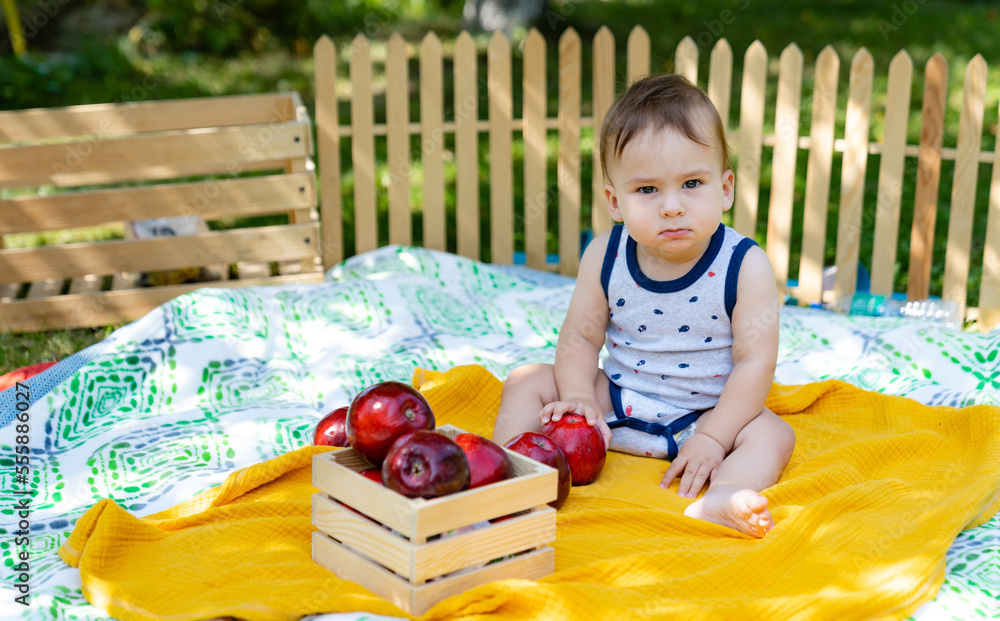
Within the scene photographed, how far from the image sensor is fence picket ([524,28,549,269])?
5160 mm

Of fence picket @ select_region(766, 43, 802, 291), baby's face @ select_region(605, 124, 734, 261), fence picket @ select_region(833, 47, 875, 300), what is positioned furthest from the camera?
fence picket @ select_region(766, 43, 802, 291)

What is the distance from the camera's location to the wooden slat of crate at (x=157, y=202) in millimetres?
4418

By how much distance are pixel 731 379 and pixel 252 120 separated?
3.22 metres

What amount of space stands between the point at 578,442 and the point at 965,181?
3008 millimetres

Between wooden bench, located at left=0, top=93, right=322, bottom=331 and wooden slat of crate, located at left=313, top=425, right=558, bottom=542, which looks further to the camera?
wooden bench, located at left=0, top=93, right=322, bottom=331

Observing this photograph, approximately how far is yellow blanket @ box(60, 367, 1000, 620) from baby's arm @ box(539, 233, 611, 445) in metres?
0.27

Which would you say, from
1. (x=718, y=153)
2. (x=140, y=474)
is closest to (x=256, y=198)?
(x=140, y=474)

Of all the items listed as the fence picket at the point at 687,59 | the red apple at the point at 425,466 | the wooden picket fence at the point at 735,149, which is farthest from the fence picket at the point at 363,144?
the red apple at the point at 425,466

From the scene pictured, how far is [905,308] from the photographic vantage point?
15.5 feet

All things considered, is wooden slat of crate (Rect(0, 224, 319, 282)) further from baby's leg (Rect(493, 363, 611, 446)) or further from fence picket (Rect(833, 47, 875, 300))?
fence picket (Rect(833, 47, 875, 300))

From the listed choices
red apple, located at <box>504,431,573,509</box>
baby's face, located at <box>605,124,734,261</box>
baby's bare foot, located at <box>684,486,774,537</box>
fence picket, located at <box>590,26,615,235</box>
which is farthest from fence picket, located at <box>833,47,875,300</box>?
red apple, located at <box>504,431,573,509</box>

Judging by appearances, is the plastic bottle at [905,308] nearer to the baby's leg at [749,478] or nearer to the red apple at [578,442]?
the baby's leg at [749,478]

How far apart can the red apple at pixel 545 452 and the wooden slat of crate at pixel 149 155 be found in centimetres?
267

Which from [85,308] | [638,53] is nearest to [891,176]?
[638,53]
